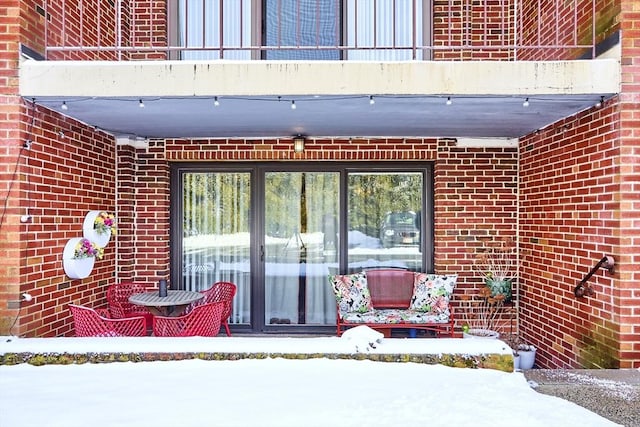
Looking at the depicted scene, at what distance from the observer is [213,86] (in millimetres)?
4156

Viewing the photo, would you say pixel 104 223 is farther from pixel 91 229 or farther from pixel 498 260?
pixel 498 260

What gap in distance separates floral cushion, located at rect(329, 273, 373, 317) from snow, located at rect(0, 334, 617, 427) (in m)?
2.03

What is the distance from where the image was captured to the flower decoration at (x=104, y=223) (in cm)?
523

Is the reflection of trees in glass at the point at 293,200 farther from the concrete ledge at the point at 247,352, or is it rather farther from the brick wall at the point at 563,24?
the concrete ledge at the point at 247,352

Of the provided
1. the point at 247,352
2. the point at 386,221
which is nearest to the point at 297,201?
the point at 386,221

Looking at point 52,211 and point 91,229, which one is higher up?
point 52,211

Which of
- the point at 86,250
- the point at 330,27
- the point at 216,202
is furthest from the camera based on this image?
the point at 216,202

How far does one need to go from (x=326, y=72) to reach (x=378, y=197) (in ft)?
8.48

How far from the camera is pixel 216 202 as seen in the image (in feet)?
21.4

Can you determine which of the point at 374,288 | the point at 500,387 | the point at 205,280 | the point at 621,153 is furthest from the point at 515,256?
the point at 205,280

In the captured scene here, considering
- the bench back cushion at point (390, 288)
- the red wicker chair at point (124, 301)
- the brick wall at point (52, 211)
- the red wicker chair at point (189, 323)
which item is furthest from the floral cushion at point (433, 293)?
the brick wall at point (52, 211)

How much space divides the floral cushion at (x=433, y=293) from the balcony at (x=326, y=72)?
1.74m

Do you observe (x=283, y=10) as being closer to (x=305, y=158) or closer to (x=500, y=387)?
(x=305, y=158)

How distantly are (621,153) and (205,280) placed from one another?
492 centimetres
